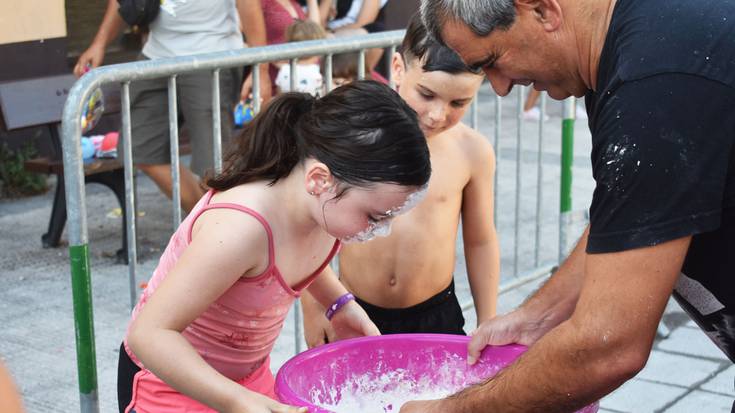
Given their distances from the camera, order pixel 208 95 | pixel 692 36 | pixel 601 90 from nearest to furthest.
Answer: pixel 692 36 → pixel 601 90 → pixel 208 95

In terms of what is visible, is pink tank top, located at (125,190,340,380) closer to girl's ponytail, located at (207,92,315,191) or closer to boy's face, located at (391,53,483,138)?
girl's ponytail, located at (207,92,315,191)

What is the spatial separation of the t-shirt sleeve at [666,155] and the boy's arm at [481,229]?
1.52 metres

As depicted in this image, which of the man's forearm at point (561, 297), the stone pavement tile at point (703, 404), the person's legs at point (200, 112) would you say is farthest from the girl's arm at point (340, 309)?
the person's legs at point (200, 112)

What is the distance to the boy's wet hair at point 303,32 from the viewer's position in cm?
675

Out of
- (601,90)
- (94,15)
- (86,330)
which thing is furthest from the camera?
(94,15)

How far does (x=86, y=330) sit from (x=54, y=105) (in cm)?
372

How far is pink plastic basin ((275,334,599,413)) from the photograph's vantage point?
2527 millimetres

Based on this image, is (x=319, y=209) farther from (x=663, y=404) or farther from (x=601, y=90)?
(x=663, y=404)

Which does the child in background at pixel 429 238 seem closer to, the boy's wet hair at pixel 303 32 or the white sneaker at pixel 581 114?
the boy's wet hair at pixel 303 32

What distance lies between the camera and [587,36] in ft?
6.57

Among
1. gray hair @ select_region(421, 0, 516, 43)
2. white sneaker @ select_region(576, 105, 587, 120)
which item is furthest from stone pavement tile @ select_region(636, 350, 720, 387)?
white sneaker @ select_region(576, 105, 587, 120)

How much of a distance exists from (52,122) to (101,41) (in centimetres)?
55

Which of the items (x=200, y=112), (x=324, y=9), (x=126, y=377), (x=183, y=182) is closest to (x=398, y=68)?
(x=126, y=377)

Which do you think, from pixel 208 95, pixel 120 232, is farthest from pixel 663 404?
pixel 120 232
